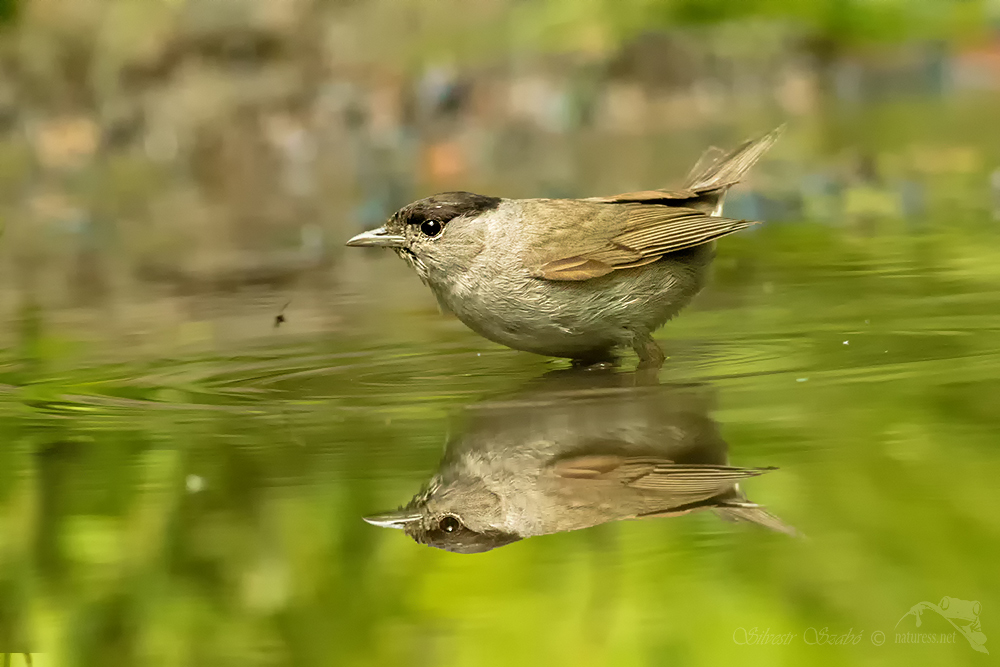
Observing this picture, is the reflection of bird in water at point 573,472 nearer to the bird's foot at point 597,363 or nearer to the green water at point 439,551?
the green water at point 439,551

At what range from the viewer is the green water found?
120 inches

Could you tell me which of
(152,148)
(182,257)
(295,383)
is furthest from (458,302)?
(152,148)

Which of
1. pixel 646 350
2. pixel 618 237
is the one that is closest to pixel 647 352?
pixel 646 350

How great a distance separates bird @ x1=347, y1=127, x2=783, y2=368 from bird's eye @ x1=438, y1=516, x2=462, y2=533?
6.72ft

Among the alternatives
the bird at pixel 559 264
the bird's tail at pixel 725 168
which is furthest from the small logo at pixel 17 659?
the bird's tail at pixel 725 168

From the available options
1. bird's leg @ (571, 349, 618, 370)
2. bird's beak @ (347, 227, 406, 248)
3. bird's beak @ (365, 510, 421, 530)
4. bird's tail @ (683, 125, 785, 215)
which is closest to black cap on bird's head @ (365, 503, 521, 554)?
bird's beak @ (365, 510, 421, 530)

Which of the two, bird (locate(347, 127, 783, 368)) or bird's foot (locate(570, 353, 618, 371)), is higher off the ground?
bird (locate(347, 127, 783, 368))

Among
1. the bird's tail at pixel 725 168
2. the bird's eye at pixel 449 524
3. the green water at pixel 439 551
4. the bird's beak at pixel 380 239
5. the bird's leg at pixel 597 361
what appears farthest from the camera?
the bird's tail at pixel 725 168

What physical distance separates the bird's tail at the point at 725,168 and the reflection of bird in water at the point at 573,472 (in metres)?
1.55

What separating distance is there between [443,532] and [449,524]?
63 mm

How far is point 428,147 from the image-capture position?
15789mm

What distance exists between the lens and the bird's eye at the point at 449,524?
3.68 meters

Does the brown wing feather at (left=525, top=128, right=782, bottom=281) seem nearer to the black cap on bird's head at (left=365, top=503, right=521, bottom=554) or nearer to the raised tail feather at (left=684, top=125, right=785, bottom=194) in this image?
the raised tail feather at (left=684, top=125, right=785, bottom=194)

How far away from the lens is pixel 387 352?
6461 mm
